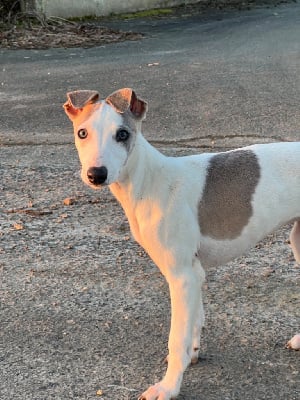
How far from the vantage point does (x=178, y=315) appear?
3.88 metres

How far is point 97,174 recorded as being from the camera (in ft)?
11.3

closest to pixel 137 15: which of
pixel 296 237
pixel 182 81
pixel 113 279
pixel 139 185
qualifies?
pixel 182 81

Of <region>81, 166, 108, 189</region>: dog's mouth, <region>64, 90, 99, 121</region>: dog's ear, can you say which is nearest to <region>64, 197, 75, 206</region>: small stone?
<region>64, 90, 99, 121</region>: dog's ear

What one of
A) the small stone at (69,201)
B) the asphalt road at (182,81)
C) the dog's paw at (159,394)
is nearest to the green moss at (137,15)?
the asphalt road at (182,81)

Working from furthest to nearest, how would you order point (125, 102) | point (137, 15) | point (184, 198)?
point (137, 15) → point (184, 198) → point (125, 102)

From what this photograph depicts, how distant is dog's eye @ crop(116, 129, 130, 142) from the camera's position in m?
3.63

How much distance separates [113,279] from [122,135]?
1782 millimetres

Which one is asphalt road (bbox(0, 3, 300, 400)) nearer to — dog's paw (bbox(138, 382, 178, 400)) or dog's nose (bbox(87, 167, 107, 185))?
dog's paw (bbox(138, 382, 178, 400))

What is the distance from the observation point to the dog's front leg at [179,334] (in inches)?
152

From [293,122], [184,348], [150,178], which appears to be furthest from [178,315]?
[293,122]

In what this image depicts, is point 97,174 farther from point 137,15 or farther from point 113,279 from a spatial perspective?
point 137,15

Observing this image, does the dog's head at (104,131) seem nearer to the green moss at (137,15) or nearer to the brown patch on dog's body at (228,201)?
the brown patch on dog's body at (228,201)

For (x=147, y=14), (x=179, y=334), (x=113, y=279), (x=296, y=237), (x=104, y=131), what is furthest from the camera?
(x=147, y=14)

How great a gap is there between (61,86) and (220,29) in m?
6.58
